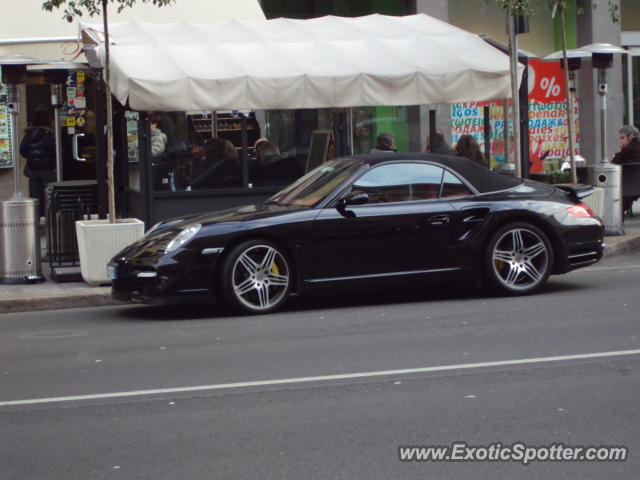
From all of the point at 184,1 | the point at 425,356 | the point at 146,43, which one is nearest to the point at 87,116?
the point at 184,1

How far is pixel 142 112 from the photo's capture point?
14.0 m

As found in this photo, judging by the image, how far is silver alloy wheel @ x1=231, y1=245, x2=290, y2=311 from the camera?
1019 cm

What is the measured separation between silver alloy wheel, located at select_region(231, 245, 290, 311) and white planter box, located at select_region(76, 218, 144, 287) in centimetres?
252

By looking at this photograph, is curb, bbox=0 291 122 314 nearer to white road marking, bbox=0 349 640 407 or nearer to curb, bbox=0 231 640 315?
curb, bbox=0 231 640 315

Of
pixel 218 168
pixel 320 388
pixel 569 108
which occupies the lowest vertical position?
pixel 320 388

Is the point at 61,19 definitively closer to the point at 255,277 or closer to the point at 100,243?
the point at 100,243

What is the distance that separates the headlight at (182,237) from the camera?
1008cm

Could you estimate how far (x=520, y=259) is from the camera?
1088cm

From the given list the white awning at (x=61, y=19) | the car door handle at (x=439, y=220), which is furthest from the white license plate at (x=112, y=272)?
the white awning at (x=61, y=19)

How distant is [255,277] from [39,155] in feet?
28.9

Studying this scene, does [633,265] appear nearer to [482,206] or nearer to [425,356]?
[482,206]

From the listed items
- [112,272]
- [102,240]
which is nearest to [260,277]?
[112,272]

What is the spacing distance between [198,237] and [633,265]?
575 cm

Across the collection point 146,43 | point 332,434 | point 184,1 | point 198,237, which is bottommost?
point 332,434
